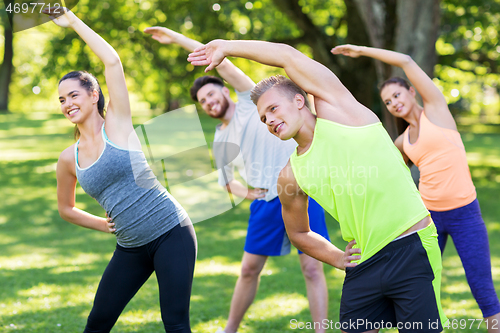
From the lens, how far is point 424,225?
2.34 m

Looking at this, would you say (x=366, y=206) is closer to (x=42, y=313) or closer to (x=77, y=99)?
(x=77, y=99)

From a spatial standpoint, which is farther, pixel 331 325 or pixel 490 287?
pixel 331 325

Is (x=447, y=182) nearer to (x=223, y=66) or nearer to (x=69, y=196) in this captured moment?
(x=223, y=66)

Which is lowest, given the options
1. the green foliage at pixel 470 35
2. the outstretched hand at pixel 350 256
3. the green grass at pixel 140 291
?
the green grass at pixel 140 291

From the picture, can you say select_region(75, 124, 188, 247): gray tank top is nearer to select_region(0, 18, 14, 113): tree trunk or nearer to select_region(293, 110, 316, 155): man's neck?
select_region(293, 110, 316, 155): man's neck

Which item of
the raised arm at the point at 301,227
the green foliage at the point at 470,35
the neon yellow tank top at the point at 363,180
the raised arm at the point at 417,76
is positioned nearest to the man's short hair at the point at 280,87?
the neon yellow tank top at the point at 363,180

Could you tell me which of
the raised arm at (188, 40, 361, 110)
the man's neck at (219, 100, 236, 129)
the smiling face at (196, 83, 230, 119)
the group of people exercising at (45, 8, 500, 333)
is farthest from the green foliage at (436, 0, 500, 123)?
the raised arm at (188, 40, 361, 110)

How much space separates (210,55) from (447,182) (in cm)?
225

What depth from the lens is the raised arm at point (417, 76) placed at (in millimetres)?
3325

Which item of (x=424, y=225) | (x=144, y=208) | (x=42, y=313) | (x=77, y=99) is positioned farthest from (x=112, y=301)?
(x=42, y=313)

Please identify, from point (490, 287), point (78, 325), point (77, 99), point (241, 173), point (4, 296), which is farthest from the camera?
point (4, 296)

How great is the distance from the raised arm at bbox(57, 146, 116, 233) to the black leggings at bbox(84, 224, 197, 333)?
0.24 metres

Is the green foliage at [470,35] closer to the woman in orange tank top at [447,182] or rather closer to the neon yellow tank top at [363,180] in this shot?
the woman in orange tank top at [447,182]

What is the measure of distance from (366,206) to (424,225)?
32 centimetres
